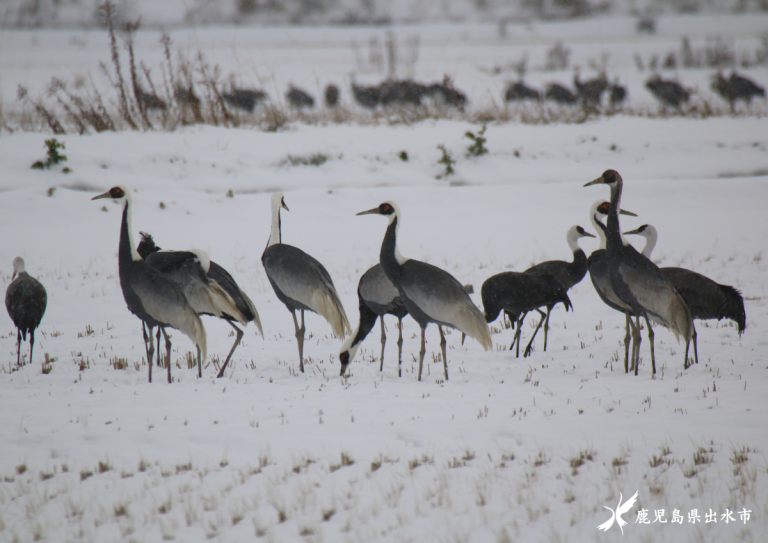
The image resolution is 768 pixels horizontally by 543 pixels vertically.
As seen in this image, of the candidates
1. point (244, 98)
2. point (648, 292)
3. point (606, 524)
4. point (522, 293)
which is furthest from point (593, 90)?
point (606, 524)

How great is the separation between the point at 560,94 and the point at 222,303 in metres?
21.2

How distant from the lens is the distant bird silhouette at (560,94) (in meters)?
24.0

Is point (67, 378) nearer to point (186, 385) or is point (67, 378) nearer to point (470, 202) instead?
point (186, 385)

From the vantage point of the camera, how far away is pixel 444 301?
6016mm

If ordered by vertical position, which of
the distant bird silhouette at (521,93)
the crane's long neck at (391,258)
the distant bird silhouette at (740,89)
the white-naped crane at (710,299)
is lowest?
the white-naped crane at (710,299)

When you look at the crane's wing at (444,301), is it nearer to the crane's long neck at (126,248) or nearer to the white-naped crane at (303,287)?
the white-naped crane at (303,287)

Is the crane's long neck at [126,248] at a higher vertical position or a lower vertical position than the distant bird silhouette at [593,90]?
lower

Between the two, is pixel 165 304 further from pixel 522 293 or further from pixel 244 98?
pixel 244 98

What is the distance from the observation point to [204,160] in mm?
16922

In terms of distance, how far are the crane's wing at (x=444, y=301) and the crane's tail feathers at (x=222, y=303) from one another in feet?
6.18

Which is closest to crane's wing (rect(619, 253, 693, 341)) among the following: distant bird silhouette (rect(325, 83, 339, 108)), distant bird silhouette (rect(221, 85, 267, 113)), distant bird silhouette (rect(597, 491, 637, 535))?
distant bird silhouette (rect(597, 491, 637, 535))

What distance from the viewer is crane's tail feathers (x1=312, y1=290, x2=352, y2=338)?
6.66 metres

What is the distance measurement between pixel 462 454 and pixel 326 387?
2019 millimetres

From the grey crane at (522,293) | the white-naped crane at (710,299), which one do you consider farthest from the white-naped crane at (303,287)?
the white-naped crane at (710,299)
